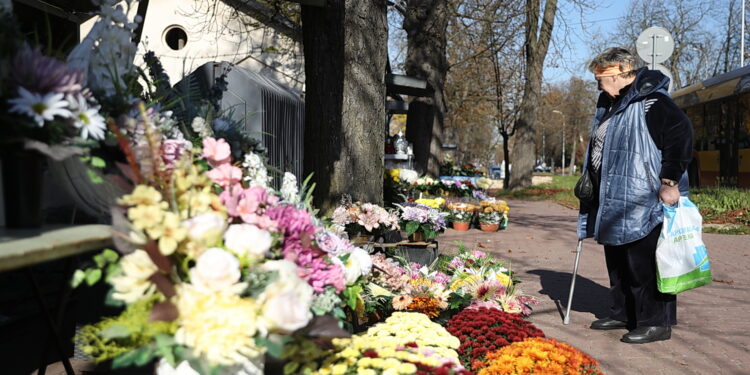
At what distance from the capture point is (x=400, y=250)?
18.3 feet

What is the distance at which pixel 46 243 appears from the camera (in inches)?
64.6

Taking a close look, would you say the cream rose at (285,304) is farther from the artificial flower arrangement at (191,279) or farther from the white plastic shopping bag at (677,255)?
the white plastic shopping bag at (677,255)

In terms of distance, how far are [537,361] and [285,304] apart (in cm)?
171

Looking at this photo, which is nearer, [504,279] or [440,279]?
[440,279]

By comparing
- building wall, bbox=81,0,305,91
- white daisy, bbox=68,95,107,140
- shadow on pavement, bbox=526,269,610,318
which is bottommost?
shadow on pavement, bbox=526,269,610,318

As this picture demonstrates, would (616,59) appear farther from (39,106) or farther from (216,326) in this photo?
(39,106)

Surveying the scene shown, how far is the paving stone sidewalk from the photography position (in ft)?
13.3

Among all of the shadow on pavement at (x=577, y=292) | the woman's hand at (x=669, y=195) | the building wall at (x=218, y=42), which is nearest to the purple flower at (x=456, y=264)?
the shadow on pavement at (x=577, y=292)

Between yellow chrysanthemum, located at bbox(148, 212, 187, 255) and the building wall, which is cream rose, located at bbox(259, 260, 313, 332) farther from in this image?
the building wall

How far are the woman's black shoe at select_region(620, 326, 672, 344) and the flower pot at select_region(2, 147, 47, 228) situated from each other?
3935 millimetres

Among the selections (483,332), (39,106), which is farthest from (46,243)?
(483,332)

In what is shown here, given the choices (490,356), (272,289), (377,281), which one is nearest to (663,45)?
(377,281)

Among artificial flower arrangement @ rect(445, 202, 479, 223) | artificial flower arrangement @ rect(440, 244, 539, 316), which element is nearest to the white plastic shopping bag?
artificial flower arrangement @ rect(440, 244, 539, 316)

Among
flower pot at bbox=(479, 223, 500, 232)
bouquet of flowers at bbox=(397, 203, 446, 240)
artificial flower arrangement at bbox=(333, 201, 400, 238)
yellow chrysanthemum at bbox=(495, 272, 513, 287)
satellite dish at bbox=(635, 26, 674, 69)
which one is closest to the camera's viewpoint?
yellow chrysanthemum at bbox=(495, 272, 513, 287)
